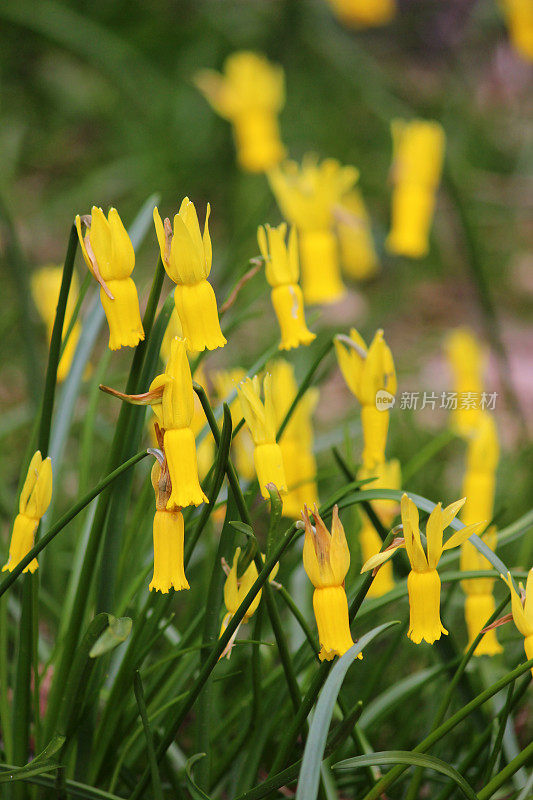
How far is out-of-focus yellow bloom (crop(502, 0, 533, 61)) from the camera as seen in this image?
367 centimetres

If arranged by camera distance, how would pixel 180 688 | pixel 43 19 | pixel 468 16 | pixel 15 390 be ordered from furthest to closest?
pixel 468 16, pixel 43 19, pixel 15 390, pixel 180 688

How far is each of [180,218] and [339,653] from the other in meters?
0.52

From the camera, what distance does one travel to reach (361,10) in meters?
4.74

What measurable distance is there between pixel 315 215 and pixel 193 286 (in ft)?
3.07

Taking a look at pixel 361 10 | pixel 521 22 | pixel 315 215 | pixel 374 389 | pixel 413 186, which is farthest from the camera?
pixel 361 10

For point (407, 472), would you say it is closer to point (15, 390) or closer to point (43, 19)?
point (15, 390)

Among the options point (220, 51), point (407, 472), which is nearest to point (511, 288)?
point (220, 51)

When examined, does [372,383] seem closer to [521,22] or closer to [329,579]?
[329,579]

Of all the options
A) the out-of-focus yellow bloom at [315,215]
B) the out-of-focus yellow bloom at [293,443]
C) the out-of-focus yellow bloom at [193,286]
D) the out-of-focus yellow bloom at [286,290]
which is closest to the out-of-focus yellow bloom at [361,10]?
the out-of-focus yellow bloom at [315,215]

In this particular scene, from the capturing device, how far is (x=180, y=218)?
0.94 meters

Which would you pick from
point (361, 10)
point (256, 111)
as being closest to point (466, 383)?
point (256, 111)

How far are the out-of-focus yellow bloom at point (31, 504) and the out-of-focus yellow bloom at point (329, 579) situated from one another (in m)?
0.31

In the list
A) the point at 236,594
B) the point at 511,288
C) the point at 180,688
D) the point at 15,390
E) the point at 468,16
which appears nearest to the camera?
the point at 236,594

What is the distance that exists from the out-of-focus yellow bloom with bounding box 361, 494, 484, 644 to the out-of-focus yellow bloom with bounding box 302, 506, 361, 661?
0.12 feet
